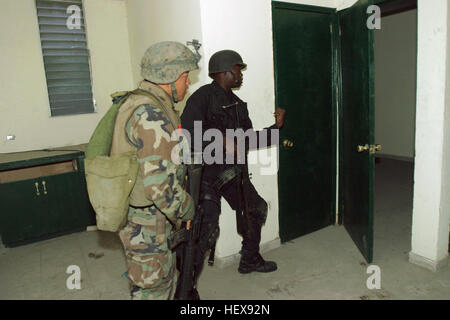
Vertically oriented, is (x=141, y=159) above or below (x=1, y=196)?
above

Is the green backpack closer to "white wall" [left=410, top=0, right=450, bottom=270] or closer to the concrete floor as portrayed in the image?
the concrete floor

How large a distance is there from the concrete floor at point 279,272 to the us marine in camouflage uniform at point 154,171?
0.86 meters

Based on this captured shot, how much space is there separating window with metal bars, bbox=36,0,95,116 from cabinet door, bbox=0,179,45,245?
3.68ft

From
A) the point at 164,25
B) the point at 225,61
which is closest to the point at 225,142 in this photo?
the point at 225,61

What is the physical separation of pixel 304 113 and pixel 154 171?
201cm

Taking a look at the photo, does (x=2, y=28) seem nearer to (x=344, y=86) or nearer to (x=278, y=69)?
(x=278, y=69)

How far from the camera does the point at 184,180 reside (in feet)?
5.95

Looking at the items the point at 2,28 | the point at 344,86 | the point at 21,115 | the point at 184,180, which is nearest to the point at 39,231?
the point at 21,115

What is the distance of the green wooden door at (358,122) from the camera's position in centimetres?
253

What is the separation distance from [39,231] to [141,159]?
263 centimetres

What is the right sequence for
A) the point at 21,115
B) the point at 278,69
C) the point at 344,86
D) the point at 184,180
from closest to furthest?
the point at 184,180
the point at 278,69
the point at 344,86
the point at 21,115

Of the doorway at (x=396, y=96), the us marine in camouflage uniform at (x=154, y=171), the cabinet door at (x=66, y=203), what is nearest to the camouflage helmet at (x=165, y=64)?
the us marine in camouflage uniform at (x=154, y=171)

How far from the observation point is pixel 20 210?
3.38 meters
